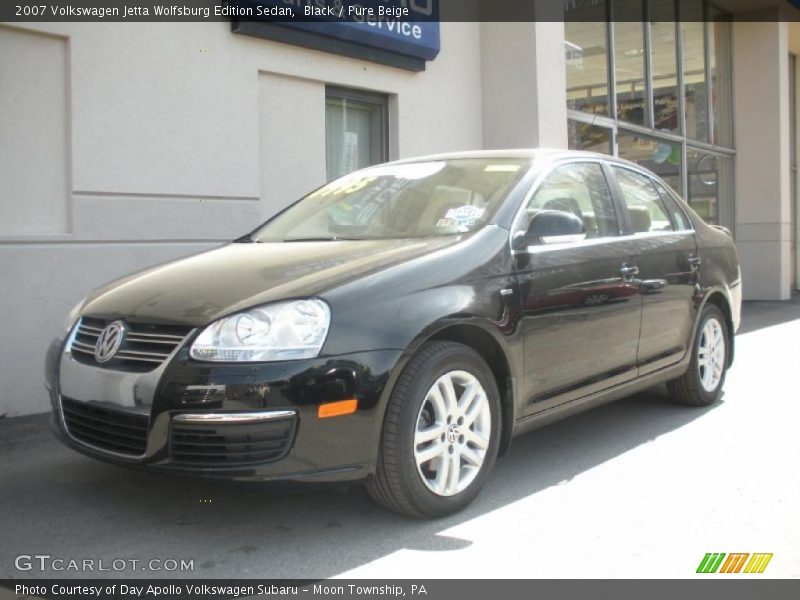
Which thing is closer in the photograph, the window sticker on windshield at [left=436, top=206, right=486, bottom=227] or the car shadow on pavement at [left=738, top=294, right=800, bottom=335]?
the window sticker on windshield at [left=436, top=206, right=486, bottom=227]

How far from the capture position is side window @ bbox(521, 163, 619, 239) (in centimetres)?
439

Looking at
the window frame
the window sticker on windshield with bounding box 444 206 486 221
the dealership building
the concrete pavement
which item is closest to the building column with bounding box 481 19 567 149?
the dealership building

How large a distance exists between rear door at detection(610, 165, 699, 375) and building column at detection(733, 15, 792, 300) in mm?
10614

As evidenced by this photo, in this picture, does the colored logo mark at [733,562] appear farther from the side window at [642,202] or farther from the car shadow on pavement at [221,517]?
the side window at [642,202]

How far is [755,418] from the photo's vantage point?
5441mm

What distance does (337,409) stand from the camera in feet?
10.3

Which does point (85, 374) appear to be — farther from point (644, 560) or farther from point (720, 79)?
point (720, 79)

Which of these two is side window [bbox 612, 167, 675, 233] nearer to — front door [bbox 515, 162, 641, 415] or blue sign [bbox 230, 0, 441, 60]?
front door [bbox 515, 162, 641, 415]

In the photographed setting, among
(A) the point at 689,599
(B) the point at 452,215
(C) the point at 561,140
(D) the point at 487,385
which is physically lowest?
(A) the point at 689,599

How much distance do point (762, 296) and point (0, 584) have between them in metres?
14.6

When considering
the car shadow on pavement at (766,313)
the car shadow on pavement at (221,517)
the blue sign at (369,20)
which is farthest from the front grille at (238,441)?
the car shadow on pavement at (766,313)

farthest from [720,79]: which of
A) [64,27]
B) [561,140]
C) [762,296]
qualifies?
[64,27]

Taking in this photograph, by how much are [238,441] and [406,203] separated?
178 centimetres

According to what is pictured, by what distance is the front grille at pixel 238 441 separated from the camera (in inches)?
121
